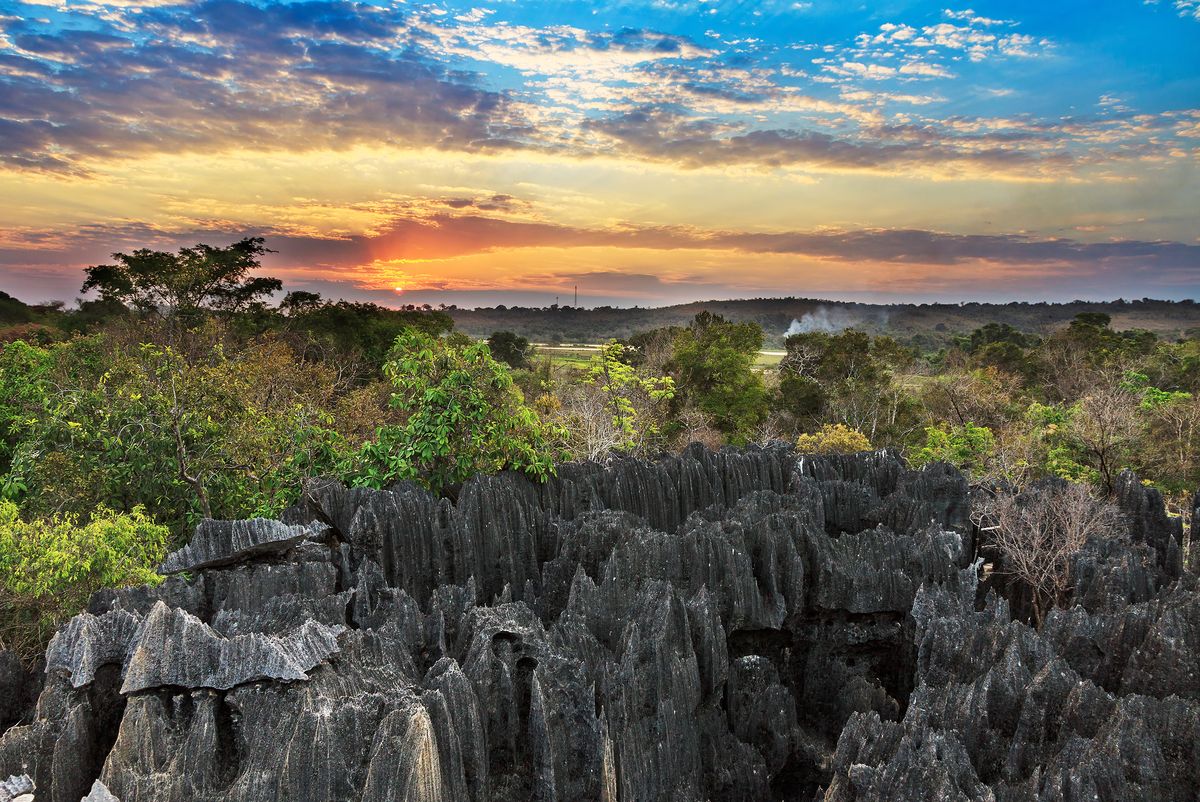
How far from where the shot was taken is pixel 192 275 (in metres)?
40.5

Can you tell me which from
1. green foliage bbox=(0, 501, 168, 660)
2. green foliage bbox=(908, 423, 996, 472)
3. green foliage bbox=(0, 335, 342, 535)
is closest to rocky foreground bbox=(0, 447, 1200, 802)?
green foliage bbox=(0, 501, 168, 660)

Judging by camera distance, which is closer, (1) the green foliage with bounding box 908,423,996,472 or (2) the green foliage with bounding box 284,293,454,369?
(1) the green foliage with bounding box 908,423,996,472

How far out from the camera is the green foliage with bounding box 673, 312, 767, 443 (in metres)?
53.7

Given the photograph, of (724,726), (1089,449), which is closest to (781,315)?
(1089,449)

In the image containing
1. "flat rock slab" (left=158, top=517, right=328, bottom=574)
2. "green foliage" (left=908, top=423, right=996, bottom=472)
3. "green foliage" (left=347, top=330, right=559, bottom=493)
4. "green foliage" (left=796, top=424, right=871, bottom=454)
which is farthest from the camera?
"green foliage" (left=796, top=424, right=871, bottom=454)

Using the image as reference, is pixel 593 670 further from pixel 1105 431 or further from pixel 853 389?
pixel 853 389

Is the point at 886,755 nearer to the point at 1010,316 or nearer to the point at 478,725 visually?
the point at 478,725

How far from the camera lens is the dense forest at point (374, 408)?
17.8 meters

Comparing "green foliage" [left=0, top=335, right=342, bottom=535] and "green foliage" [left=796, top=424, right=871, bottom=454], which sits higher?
"green foliage" [left=0, top=335, right=342, bottom=535]

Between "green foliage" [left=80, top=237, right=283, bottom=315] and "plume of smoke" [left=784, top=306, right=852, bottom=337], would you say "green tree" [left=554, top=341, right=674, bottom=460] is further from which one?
"plume of smoke" [left=784, top=306, right=852, bottom=337]

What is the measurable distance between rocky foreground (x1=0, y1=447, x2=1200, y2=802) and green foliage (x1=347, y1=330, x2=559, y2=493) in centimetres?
138

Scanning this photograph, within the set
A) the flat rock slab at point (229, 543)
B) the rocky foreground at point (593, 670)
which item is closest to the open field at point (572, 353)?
the rocky foreground at point (593, 670)

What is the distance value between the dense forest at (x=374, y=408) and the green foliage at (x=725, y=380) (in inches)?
7.1

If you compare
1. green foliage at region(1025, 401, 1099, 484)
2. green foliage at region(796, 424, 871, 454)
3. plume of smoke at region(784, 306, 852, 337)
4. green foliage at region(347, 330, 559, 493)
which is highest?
plume of smoke at region(784, 306, 852, 337)
